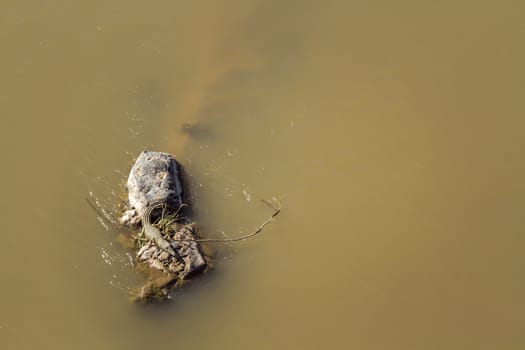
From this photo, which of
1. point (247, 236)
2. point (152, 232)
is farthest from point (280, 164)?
point (152, 232)

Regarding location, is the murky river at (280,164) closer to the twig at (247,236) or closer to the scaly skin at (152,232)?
the twig at (247,236)

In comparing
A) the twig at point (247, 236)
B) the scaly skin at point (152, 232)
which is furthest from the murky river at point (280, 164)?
the scaly skin at point (152, 232)

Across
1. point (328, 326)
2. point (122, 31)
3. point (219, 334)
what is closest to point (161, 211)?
point (219, 334)

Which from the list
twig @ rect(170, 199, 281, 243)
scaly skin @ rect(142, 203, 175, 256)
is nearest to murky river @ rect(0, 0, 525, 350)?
twig @ rect(170, 199, 281, 243)

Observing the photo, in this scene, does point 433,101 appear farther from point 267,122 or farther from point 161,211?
point 161,211

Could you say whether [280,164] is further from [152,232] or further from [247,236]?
[152,232]

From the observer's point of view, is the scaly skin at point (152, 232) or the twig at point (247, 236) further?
the twig at point (247, 236)
